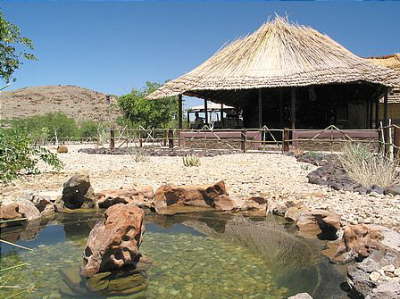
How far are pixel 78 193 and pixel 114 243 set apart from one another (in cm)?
262

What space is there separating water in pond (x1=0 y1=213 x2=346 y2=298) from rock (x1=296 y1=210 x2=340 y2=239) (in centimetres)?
23

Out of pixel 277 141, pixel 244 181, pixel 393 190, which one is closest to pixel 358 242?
pixel 393 190

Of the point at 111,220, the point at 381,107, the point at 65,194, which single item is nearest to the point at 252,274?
the point at 111,220

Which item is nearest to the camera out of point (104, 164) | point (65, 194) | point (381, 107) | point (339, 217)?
point (339, 217)

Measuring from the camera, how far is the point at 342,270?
366cm

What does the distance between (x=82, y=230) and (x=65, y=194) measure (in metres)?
1.13

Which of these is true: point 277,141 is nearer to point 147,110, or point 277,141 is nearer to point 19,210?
point 19,210

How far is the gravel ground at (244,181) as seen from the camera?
5.39 meters

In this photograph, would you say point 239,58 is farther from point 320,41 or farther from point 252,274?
point 252,274

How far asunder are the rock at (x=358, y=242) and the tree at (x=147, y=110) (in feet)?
81.1

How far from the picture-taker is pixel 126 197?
→ 609 cm

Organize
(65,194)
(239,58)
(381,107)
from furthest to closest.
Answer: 1. (381,107)
2. (239,58)
3. (65,194)

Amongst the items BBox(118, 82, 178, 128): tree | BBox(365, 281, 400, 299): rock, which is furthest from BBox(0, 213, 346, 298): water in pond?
BBox(118, 82, 178, 128): tree

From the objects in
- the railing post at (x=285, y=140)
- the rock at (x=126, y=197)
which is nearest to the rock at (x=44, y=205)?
the rock at (x=126, y=197)
